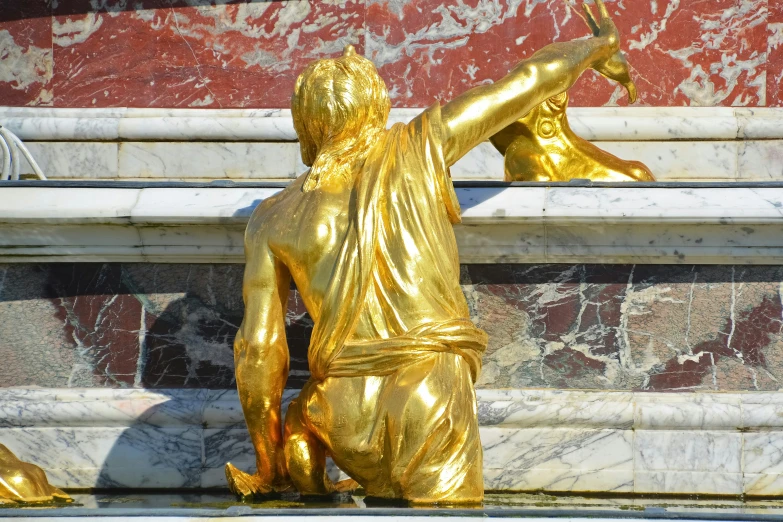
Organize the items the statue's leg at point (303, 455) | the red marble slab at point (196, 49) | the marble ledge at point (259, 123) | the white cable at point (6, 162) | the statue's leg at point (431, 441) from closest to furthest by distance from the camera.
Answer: the statue's leg at point (431, 441), the statue's leg at point (303, 455), the white cable at point (6, 162), the marble ledge at point (259, 123), the red marble slab at point (196, 49)

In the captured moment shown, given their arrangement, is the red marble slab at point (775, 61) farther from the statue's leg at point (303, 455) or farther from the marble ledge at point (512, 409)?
the statue's leg at point (303, 455)

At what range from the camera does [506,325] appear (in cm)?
525

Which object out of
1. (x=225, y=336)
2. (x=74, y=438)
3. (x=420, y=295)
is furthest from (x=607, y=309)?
(x=74, y=438)

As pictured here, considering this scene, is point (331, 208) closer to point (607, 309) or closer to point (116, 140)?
point (607, 309)

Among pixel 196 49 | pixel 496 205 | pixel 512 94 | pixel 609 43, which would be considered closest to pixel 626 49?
pixel 609 43

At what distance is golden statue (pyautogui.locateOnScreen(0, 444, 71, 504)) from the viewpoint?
455 centimetres

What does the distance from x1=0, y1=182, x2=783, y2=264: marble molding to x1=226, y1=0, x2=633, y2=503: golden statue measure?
45 cm

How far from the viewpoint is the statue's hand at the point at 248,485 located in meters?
4.66

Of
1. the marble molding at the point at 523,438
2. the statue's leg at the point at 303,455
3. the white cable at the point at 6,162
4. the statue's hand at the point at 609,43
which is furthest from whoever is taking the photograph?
the white cable at the point at 6,162

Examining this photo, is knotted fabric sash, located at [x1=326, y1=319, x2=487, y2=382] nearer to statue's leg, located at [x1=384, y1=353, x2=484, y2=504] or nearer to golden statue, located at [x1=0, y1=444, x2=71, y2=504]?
statue's leg, located at [x1=384, y1=353, x2=484, y2=504]

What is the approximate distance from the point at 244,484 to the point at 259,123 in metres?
2.67

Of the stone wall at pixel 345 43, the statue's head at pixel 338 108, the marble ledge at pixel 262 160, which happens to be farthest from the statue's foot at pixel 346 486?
the stone wall at pixel 345 43

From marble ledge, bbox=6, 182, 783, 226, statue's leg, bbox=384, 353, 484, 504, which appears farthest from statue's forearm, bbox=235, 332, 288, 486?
marble ledge, bbox=6, 182, 783, 226

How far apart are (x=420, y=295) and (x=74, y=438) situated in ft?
4.88
